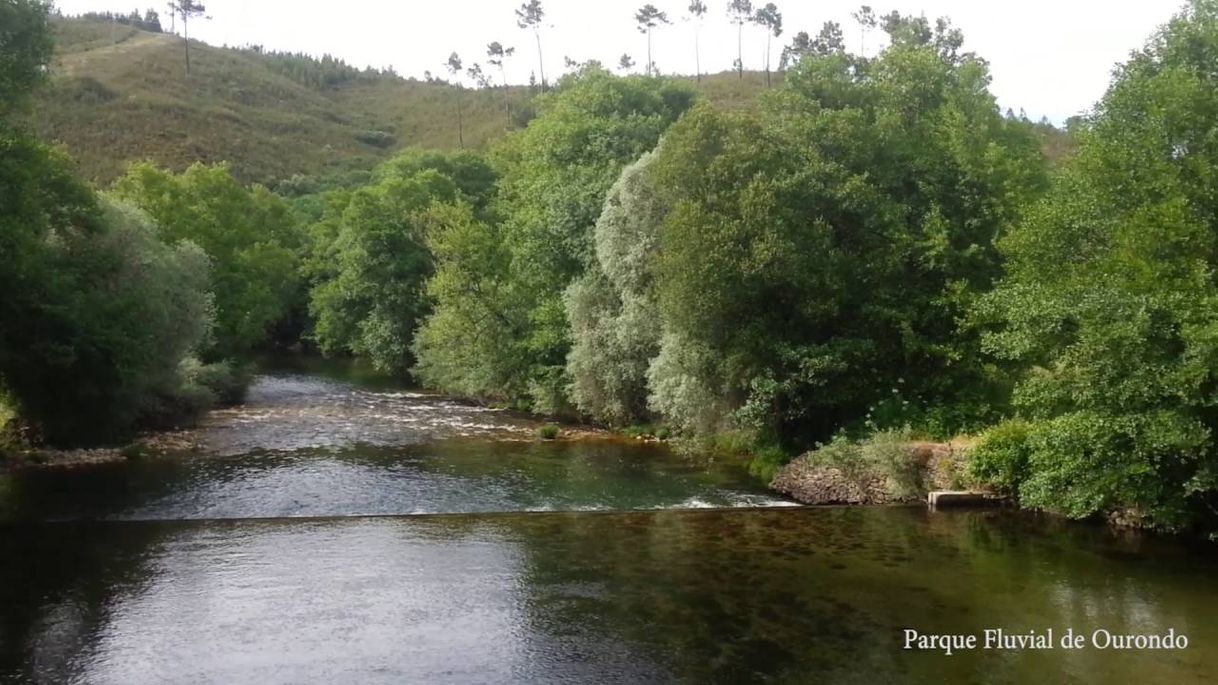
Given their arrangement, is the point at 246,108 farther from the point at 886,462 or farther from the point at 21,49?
the point at 886,462

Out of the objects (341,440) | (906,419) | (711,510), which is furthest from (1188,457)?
(341,440)

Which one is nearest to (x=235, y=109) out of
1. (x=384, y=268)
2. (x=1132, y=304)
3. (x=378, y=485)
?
(x=384, y=268)

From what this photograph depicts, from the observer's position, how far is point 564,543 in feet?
79.0

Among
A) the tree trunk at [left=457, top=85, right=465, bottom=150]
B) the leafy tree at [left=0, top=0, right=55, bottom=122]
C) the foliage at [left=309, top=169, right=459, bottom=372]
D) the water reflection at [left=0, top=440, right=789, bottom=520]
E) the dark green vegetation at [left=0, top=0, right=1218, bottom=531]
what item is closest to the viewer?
the dark green vegetation at [left=0, top=0, right=1218, bottom=531]

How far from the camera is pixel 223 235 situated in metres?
54.3

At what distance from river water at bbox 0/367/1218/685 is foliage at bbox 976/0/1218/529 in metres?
1.83

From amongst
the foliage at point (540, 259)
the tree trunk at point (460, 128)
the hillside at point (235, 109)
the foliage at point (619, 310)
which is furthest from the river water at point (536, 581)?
the tree trunk at point (460, 128)

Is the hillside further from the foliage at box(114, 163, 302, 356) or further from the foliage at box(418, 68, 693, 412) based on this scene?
the foliage at box(418, 68, 693, 412)

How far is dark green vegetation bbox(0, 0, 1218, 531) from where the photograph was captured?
23453 millimetres

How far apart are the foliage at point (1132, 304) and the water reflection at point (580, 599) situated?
2.04 meters

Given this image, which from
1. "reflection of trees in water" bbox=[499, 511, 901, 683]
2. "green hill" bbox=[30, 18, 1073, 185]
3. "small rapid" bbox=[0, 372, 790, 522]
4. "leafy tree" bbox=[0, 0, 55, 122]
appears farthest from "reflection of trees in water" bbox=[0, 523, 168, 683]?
"green hill" bbox=[30, 18, 1073, 185]

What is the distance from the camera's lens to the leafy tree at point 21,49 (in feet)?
96.3

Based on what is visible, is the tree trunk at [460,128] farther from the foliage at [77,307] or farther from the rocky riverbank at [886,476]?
the rocky riverbank at [886,476]

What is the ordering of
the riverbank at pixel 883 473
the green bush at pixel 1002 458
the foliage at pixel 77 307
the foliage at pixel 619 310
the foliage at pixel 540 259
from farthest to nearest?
1. the foliage at pixel 540 259
2. the foliage at pixel 619 310
3. the foliage at pixel 77 307
4. the riverbank at pixel 883 473
5. the green bush at pixel 1002 458
